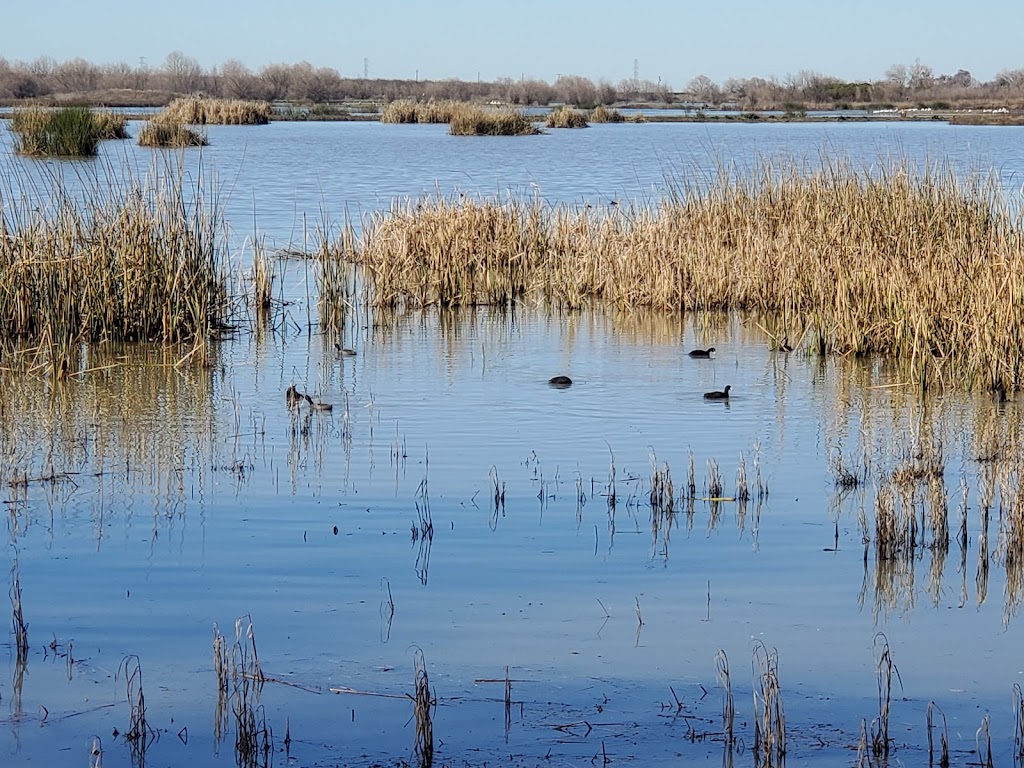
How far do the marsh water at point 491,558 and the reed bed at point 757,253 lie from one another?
627 millimetres

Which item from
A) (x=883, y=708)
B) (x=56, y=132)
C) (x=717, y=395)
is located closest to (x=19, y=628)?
(x=883, y=708)

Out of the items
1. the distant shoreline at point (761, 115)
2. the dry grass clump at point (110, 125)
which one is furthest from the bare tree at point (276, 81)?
the dry grass clump at point (110, 125)

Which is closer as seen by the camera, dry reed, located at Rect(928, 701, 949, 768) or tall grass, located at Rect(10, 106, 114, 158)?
dry reed, located at Rect(928, 701, 949, 768)

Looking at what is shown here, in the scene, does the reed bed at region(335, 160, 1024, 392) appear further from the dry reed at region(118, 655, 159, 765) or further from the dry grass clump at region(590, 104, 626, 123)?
the dry grass clump at region(590, 104, 626, 123)

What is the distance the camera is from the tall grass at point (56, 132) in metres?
28.1

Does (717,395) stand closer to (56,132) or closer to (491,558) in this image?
(491,558)

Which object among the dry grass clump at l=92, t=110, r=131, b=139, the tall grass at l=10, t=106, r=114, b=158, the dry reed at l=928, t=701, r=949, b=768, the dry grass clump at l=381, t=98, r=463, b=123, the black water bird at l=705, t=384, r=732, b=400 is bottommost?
the dry reed at l=928, t=701, r=949, b=768

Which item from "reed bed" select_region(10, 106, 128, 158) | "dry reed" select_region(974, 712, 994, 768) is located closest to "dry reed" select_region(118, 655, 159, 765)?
"dry reed" select_region(974, 712, 994, 768)

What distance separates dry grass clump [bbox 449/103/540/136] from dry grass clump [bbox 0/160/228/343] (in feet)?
115

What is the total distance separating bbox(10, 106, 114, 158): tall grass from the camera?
28094 millimetres

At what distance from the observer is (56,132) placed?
28078mm

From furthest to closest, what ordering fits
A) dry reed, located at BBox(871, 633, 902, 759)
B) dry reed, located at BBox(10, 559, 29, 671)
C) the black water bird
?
1. the black water bird
2. dry reed, located at BBox(10, 559, 29, 671)
3. dry reed, located at BBox(871, 633, 902, 759)

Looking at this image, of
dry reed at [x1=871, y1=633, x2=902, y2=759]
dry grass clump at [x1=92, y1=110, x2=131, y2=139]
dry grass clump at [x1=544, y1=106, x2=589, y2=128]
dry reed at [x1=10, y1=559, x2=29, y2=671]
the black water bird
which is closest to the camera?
dry reed at [x1=871, y1=633, x2=902, y2=759]

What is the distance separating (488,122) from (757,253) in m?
34.6
